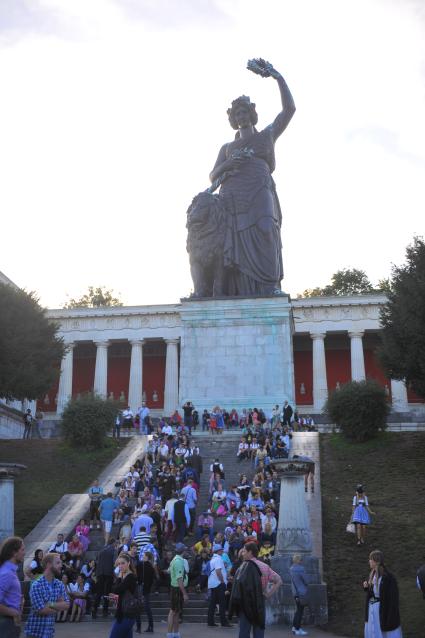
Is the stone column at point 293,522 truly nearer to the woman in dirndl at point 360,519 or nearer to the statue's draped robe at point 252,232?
the woman in dirndl at point 360,519

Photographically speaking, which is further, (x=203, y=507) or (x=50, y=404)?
(x=50, y=404)

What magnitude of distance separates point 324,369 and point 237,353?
24.0m

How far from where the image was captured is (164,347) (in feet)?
198

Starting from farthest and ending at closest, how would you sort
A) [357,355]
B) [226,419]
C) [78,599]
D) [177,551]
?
[357,355] → [226,419] → [78,599] → [177,551]

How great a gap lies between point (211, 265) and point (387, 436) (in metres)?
10.5

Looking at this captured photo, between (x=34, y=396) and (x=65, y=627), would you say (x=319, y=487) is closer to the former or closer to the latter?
(x=65, y=627)

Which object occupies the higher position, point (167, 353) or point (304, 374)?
point (167, 353)

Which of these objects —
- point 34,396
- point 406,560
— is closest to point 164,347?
point 34,396

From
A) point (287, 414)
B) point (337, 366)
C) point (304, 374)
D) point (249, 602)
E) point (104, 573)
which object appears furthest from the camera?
point (337, 366)

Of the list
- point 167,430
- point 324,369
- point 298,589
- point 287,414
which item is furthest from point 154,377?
point 298,589

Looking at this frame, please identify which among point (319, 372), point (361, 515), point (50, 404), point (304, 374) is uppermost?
point (304, 374)

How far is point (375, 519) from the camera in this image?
18.6 metres

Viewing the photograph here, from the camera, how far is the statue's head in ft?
116

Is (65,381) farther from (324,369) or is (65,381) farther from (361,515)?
(361,515)
